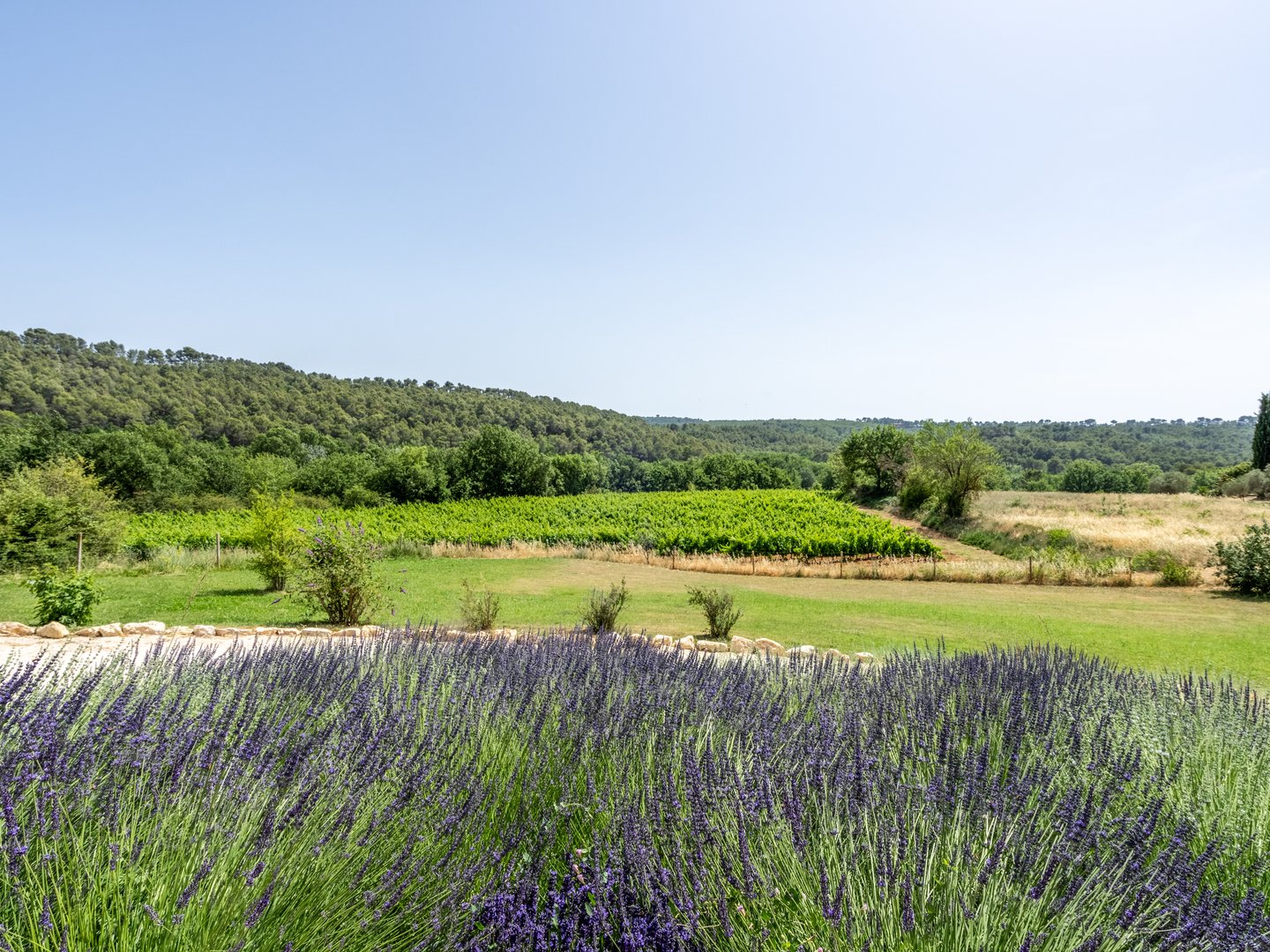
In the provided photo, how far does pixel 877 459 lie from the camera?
5266 centimetres

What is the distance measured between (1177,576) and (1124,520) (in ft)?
54.9

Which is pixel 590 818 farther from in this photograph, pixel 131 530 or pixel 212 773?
pixel 131 530

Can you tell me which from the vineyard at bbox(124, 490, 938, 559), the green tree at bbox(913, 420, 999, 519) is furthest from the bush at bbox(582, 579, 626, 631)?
the green tree at bbox(913, 420, 999, 519)

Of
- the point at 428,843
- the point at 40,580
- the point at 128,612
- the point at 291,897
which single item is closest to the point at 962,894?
the point at 428,843

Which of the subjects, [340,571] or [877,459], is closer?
[340,571]

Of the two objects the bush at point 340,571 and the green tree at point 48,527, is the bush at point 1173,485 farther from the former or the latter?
the green tree at point 48,527

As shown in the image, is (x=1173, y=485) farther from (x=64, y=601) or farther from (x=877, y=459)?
(x=64, y=601)

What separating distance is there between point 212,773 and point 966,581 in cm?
2033

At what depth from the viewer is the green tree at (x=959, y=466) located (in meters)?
35.8

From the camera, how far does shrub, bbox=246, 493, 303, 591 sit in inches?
582

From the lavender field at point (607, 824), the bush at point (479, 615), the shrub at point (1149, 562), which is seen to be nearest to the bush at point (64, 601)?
the bush at point (479, 615)

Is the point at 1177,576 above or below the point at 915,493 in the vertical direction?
below

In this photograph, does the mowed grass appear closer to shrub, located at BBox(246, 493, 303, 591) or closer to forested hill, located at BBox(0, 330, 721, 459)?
shrub, located at BBox(246, 493, 303, 591)

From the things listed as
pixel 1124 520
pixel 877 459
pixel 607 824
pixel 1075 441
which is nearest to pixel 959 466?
pixel 1124 520
